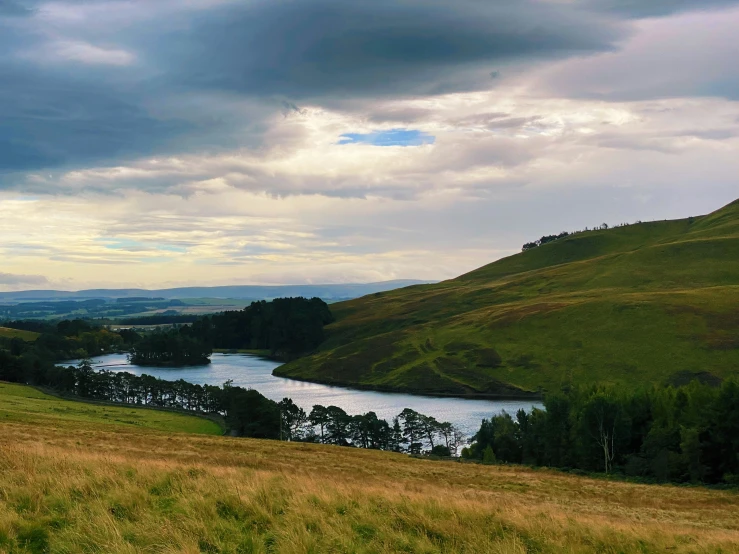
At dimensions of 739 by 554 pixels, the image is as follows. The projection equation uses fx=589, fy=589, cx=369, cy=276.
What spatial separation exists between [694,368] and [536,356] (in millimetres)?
37822

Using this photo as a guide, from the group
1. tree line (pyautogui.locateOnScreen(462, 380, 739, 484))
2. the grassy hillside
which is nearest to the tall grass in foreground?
the grassy hillside

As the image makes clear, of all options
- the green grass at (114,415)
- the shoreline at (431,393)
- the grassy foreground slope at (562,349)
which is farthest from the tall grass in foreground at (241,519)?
the shoreline at (431,393)

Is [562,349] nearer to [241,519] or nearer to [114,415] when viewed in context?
[114,415]

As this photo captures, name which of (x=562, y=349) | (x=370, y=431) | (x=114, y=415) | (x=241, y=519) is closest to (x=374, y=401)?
(x=370, y=431)

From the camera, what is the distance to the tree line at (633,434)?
5703 centimetres

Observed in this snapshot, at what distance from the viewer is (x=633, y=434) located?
67.2 meters

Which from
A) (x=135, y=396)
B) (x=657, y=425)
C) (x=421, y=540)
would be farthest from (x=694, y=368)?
(x=421, y=540)

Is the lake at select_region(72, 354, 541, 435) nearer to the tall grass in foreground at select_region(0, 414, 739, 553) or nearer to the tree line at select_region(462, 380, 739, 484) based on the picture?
the tree line at select_region(462, 380, 739, 484)

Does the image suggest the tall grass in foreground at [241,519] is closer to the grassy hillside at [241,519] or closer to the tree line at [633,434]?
the grassy hillside at [241,519]

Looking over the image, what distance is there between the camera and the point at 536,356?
159 m

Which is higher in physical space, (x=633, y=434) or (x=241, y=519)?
(x=241, y=519)

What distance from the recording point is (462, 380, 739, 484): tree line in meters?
57.0

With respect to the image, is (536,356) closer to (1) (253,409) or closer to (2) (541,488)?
(1) (253,409)

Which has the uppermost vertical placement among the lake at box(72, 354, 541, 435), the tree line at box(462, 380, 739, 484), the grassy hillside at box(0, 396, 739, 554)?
the grassy hillside at box(0, 396, 739, 554)
